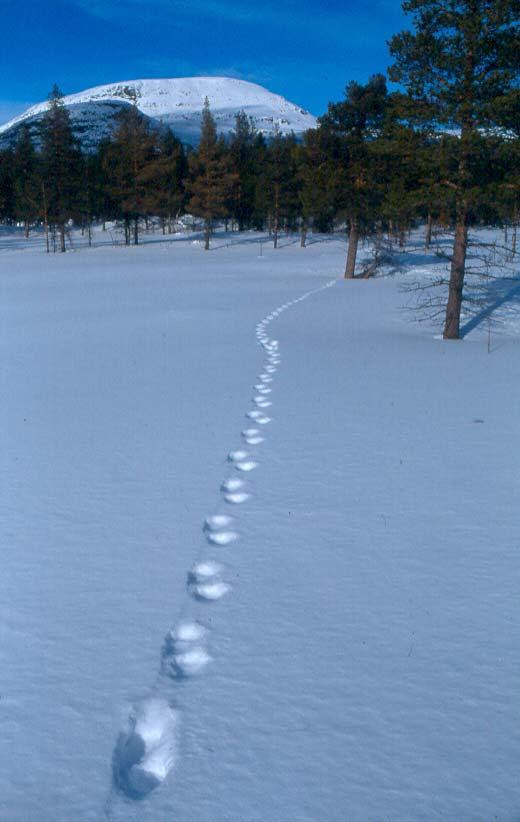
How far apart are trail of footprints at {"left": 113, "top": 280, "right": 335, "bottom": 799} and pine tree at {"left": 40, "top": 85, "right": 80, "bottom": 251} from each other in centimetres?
4564

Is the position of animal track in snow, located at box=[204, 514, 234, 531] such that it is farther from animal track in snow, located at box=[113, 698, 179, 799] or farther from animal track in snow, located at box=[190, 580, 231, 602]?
animal track in snow, located at box=[113, 698, 179, 799]

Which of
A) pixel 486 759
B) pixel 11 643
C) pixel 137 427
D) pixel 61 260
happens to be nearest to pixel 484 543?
pixel 486 759

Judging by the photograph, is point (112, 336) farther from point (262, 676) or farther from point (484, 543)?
point (262, 676)

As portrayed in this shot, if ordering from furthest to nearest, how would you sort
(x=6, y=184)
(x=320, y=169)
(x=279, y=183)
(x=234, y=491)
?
(x=6, y=184)
(x=279, y=183)
(x=320, y=169)
(x=234, y=491)

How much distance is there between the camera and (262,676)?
2908 mm

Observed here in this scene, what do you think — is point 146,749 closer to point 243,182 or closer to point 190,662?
point 190,662

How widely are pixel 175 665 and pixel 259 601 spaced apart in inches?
26.6

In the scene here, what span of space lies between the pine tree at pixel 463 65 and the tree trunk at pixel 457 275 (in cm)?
39

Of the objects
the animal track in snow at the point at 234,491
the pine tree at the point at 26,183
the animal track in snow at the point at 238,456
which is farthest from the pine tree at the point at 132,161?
the animal track in snow at the point at 234,491

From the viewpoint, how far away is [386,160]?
2069 cm

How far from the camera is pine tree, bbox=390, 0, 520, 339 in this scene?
11648 millimetres

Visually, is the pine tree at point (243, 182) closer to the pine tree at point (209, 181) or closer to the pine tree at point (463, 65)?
the pine tree at point (209, 181)

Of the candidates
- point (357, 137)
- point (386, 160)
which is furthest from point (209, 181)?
point (386, 160)

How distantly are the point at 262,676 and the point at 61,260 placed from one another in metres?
36.5
